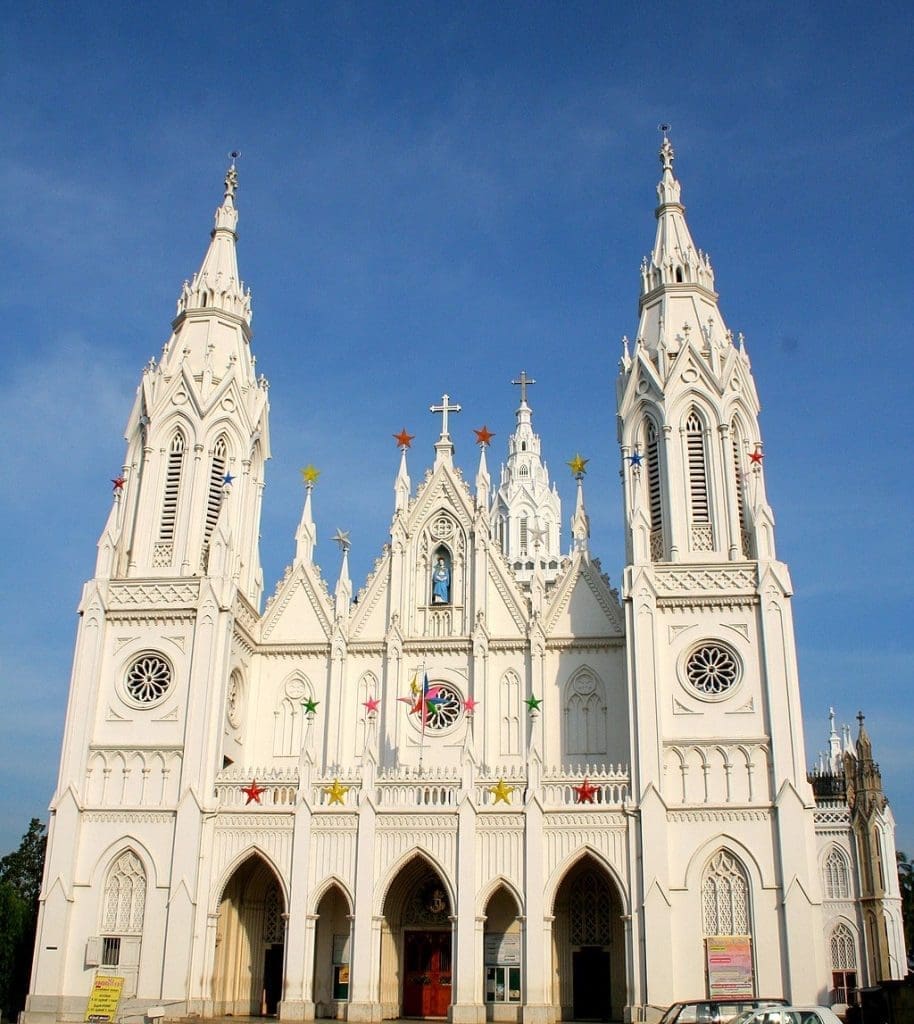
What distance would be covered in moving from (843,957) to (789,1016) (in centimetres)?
3286

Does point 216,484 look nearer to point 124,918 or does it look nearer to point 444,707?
point 444,707

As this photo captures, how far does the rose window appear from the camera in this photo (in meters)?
39.6

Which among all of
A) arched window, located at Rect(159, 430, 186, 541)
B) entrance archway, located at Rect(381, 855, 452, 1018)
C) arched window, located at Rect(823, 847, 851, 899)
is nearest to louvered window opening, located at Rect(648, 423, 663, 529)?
entrance archway, located at Rect(381, 855, 452, 1018)

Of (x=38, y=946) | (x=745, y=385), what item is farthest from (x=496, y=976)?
(x=745, y=385)

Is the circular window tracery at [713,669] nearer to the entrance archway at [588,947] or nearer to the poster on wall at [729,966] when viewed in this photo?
the entrance archway at [588,947]

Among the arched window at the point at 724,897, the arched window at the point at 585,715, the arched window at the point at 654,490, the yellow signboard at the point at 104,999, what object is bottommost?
the yellow signboard at the point at 104,999

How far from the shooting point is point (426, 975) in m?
36.9

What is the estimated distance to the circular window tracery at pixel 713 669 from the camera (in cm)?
3634

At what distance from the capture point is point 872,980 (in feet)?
165

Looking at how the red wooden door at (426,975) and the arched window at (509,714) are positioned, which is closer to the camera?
the red wooden door at (426,975)

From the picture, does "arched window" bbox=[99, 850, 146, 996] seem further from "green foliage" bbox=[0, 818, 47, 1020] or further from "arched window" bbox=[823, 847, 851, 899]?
"arched window" bbox=[823, 847, 851, 899]

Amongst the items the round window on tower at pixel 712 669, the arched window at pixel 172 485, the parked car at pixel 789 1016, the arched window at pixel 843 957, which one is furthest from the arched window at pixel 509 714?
the arched window at pixel 843 957

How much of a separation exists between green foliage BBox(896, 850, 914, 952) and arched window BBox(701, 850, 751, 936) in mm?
33364

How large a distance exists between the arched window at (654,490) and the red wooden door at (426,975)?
14532 millimetres
